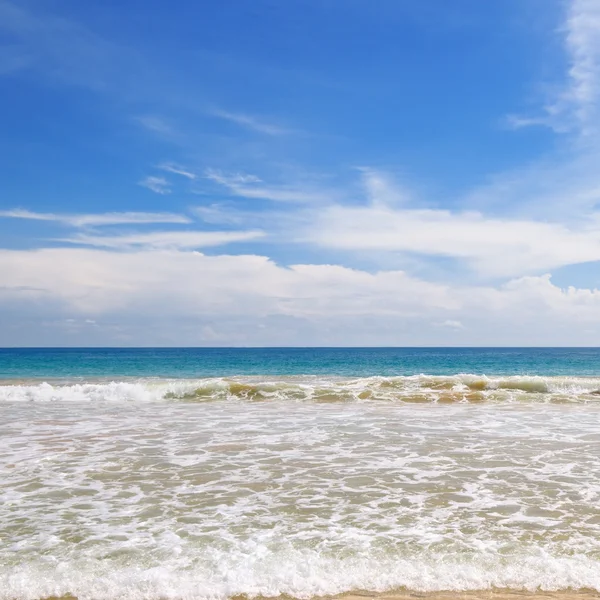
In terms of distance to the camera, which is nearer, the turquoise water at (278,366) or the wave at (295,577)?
the wave at (295,577)

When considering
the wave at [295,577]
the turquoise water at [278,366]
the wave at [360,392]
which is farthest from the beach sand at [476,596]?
the turquoise water at [278,366]

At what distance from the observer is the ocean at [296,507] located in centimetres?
516

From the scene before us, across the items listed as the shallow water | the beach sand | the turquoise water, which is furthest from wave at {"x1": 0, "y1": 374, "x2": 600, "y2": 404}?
the beach sand

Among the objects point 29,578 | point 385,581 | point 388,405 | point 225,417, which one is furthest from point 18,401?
point 385,581

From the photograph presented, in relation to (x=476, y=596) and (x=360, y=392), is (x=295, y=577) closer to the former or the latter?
(x=476, y=596)

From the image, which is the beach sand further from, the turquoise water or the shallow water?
the turquoise water

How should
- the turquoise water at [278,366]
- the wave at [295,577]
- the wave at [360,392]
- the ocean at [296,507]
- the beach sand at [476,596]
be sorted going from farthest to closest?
the turquoise water at [278,366] → the wave at [360,392] → the ocean at [296,507] → the wave at [295,577] → the beach sand at [476,596]

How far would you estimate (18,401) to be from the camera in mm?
23656

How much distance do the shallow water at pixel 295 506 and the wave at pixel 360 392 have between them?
6984mm

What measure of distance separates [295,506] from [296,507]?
0.14ft

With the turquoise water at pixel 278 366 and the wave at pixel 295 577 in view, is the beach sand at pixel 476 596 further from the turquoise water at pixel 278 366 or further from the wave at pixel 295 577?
the turquoise water at pixel 278 366

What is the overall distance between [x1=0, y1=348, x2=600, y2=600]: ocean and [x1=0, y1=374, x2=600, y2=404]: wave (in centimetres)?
706

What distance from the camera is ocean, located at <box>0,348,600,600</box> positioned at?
203 inches

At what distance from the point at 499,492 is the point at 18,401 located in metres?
21.7
